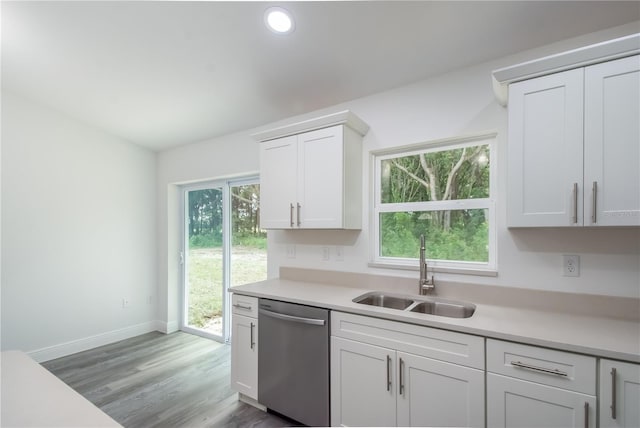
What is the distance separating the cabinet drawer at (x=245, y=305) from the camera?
234cm

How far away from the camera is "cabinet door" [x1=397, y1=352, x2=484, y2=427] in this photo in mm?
1529

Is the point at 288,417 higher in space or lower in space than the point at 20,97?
lower

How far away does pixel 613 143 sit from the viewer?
148cm

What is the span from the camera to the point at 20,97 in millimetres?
3152

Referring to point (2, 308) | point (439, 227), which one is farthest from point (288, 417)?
point (2, 308)

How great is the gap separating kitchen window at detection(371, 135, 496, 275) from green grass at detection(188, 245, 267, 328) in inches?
59.8

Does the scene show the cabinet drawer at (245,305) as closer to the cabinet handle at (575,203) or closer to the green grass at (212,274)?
the green grass at (212,274)

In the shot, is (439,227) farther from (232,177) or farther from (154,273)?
(154,273)

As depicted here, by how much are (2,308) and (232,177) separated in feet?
8.35

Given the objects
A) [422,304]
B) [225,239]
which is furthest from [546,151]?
[225,239]

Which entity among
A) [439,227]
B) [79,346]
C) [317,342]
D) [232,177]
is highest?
[232,177]

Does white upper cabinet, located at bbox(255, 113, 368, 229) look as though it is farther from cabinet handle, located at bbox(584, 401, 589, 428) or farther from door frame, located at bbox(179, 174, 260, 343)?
cabinet handle, located at bbox(584, 401, 589, 428)

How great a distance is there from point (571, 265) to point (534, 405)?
0.85m

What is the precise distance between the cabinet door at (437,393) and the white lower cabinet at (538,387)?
0.21ft
